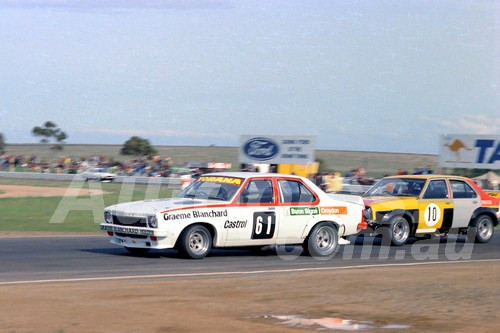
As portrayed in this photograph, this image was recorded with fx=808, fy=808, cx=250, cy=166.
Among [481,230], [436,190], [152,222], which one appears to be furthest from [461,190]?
[152,222]

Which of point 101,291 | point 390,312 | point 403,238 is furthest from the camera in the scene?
point 403,238

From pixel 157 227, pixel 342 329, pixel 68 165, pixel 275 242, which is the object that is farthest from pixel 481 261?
pixel 68 165

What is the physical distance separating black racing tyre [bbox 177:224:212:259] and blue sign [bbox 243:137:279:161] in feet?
65.5

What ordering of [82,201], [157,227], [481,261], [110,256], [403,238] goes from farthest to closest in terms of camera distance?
[82,201] → [403,238] → [481,261] → [110,256] → [157,227]

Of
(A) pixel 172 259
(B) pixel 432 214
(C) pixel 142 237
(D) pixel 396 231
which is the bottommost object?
(A) pixel 172 259

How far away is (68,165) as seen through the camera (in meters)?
57.4

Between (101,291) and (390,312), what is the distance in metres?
3.42

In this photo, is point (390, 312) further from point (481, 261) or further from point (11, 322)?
point (481, 261)

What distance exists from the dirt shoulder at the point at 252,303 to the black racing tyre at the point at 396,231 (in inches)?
185

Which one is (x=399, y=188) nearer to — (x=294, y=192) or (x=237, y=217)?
(x=294, y=192)

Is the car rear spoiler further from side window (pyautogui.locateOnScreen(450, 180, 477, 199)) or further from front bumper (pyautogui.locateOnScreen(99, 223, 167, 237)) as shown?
front bumper (pyautogui.locateOnScreen(99, 223, 167, 237))

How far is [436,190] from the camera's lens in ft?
57.5

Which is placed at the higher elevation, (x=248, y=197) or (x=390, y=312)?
(x=248, y=197)

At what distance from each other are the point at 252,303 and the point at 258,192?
5153mm
